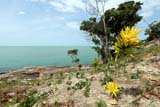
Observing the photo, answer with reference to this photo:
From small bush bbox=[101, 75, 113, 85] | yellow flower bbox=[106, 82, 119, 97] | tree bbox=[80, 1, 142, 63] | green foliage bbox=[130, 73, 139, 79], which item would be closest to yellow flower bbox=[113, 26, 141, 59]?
yellow flower bbox=[106, 82, 119, 97]

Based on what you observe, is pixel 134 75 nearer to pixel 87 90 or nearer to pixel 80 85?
pixel 87 90

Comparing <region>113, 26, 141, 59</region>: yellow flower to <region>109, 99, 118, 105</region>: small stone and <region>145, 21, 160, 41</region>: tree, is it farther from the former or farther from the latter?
<region>145, 21, 160, 41</region>: tree

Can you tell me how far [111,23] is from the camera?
56250mm

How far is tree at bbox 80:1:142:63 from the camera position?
55094mm

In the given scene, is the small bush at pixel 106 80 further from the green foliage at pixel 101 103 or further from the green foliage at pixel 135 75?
the green foliage at pixel 101 103

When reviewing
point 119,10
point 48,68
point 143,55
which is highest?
point 119,10

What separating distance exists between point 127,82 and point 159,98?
8.13 ft

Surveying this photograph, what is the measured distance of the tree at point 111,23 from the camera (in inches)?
2169

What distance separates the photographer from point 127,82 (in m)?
18.4

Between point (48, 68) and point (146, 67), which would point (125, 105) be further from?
point (48, 68)

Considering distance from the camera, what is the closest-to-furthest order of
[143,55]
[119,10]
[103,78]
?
1. [103,78]
2. [143,55]
3. [119,10]

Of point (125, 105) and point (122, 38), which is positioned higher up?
point (122, 38)

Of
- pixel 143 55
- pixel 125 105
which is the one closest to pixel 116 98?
pixel 125 105

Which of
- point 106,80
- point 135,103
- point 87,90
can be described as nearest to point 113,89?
point 135,103
